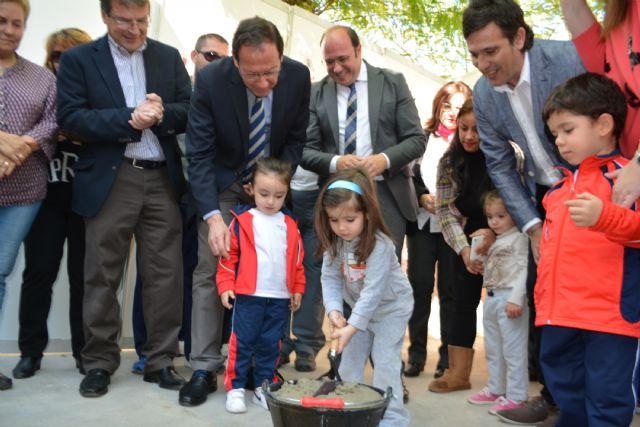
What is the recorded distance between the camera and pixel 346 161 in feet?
12.4

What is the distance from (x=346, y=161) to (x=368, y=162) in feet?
0.37

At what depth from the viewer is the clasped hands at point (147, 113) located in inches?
136

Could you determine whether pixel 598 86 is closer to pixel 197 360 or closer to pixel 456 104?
pixel 456 104

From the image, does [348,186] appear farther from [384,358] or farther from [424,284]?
[424,284]

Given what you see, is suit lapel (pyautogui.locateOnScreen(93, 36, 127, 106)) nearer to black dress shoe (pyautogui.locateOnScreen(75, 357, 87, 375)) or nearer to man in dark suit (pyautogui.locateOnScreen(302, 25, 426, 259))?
man in dark suit (pyautogui.locateOnScreen(302, 25, 426, 259))

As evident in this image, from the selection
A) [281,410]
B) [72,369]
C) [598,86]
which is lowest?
[72,369]

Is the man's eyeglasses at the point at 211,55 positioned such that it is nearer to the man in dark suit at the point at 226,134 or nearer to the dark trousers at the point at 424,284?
the man in dark suit at the point at 226,134

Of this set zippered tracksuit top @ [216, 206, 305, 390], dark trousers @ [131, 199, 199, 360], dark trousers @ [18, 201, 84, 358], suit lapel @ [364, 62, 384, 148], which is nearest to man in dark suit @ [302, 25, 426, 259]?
suit lapel @ [364, 62, 384, 148]

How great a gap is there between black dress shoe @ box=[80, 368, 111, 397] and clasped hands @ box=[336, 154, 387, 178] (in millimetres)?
1482

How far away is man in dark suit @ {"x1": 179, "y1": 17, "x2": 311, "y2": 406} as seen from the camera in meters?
3.42

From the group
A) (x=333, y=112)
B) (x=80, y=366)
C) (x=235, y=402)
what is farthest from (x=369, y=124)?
(x=80, y=366)

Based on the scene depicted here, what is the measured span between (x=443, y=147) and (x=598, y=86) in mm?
1805

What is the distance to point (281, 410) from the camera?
2.26 meters

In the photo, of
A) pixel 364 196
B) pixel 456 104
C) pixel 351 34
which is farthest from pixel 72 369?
pixel 456 104
